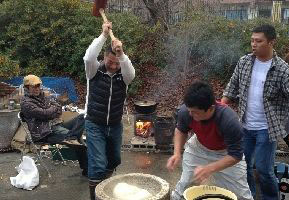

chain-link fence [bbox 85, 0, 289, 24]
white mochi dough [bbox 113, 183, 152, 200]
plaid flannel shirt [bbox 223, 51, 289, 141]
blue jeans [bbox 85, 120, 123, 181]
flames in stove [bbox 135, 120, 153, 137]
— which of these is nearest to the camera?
white mochi dough [bbox 113, 183, 152, 200]

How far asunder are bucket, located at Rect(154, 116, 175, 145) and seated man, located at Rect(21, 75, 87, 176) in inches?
59.1

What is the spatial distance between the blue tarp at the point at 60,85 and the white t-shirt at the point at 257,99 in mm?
6734

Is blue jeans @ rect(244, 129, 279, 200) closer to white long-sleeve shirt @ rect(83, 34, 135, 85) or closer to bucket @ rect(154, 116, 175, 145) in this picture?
white long-sleeve shirt @ rect(83, 34, 135, 85)

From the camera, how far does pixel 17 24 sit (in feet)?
39.4

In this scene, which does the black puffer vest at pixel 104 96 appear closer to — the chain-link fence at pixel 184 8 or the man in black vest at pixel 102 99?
the man in black vest at pixel 102 99

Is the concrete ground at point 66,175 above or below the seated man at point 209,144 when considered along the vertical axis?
below

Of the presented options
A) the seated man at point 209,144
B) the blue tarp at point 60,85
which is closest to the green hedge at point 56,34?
the blue tarp at point 60,85

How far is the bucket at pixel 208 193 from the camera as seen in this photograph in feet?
11.0

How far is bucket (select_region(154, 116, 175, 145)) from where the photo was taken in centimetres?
699

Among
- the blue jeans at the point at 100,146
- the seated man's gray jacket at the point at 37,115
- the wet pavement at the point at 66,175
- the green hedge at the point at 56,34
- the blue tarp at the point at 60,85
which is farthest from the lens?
the green hedge at the point at 56,34

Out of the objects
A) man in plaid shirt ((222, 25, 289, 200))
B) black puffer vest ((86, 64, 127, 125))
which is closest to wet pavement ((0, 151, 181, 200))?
black puffer vest ((86, 64, 127, 125))

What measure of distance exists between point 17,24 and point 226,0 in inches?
529

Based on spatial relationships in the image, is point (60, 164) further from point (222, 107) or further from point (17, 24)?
point (17, 24)

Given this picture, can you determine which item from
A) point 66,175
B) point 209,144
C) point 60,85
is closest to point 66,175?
point 66,175
